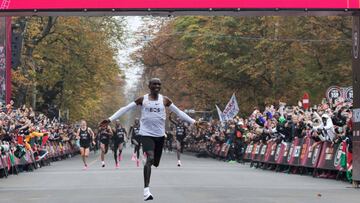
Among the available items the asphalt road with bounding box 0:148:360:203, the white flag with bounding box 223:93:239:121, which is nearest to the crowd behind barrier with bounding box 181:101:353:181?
the white flag with bounding box 223:93:239:121

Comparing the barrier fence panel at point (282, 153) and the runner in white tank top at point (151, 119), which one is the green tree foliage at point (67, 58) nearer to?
the barrier fence panel at point (282, 153)

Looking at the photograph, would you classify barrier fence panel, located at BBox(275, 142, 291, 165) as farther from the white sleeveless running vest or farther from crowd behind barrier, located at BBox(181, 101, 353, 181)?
Answer: the white sleeveless running vest

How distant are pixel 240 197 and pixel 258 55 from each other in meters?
35.3

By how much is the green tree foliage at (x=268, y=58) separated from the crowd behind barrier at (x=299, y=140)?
6625mm

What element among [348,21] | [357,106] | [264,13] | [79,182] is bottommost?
[79,182]

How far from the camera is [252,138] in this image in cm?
3719

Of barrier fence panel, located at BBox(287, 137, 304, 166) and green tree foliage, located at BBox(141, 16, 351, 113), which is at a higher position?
green tree foliage, located at BBox(141, 16, 351, 113)

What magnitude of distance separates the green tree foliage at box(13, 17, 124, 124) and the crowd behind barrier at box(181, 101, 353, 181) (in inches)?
577
